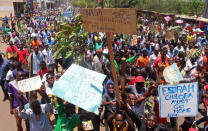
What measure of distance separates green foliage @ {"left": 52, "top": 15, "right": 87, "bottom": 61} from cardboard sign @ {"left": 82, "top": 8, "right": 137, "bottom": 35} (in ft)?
6.01

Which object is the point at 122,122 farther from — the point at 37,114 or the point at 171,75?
the point at 171,75

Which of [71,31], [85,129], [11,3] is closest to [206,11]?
[71,31]

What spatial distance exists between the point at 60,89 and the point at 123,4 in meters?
31.8

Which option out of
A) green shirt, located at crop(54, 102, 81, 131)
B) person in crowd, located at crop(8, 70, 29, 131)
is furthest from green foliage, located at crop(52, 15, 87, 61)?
green shirt, located at crop(54, 102, 81, 131)

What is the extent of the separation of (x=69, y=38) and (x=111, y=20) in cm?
226

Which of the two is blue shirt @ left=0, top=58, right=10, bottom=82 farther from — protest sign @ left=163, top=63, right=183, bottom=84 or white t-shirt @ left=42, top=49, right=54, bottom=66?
protest sign @ left=163, top=63, right=183, bottom=84

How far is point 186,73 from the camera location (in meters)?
5.79

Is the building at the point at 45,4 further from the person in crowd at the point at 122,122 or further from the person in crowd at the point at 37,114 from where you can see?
the person in crowd at the point at 122,122

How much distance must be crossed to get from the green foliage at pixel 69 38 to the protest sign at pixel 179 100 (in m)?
2.53

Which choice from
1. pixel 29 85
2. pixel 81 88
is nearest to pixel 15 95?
pixel 29 85

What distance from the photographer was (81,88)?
310 centimetres

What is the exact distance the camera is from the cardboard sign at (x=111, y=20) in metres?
2.54

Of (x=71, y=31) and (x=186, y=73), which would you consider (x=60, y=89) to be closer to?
(x=71, y=31)

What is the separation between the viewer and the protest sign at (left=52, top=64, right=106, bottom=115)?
2.98m
